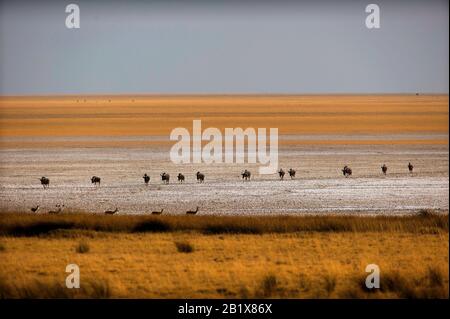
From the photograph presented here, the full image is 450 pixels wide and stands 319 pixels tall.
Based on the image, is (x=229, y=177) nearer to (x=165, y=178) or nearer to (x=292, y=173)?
(x=292, y=173)

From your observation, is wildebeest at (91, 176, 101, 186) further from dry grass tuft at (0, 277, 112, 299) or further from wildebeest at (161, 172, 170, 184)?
dry grass tuft at (0, 277, 112, 299)

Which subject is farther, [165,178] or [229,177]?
[229,177]

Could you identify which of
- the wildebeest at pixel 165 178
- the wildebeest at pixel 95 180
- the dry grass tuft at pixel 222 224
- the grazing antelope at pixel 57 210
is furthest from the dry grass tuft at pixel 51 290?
the wildebeest at pixel 165 178

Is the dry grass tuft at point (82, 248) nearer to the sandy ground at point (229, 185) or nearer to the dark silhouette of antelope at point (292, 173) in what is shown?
the sandy ground at point (229, 185)

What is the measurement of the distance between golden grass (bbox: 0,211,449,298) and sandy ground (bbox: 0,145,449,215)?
3.46 m

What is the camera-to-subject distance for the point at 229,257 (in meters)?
14.9

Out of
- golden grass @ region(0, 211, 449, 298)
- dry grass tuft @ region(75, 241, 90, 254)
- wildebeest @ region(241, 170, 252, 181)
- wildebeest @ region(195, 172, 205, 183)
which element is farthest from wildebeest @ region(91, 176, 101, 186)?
dry grass tuft @ region(75, 241, 90, 254)

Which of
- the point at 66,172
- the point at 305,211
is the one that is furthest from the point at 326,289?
the point at 66,172

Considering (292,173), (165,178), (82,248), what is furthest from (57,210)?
(292,173)

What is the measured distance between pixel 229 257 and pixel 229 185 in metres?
13.0

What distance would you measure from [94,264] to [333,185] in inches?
559

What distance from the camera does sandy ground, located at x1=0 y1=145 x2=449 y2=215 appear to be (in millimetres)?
23000

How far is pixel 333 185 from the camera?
27.3m
